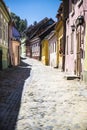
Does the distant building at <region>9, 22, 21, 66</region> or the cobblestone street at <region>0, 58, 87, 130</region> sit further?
the distant building at <region>9, 22, 21, 66</region>

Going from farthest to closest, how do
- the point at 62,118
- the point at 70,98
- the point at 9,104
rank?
the point at 70,98
the point at 9,104
the point at 62,118

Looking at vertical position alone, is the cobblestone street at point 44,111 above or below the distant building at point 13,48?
below

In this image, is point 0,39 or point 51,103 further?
point 0,39

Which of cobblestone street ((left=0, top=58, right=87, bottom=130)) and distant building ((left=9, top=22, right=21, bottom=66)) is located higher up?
distant building ((left=9, top=22, right=21, bottom=66))

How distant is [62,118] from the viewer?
6660 mm

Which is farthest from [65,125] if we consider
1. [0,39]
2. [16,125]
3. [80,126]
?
[0,39]

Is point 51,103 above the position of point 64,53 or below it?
below

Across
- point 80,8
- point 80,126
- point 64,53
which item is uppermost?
point 80,8

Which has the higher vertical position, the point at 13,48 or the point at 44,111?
the point at 13,48

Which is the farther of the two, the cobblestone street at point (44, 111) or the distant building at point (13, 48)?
the distant building at point (13, 48)

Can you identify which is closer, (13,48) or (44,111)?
(44,111)

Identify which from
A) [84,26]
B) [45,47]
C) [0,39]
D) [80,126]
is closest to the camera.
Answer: [80,126]

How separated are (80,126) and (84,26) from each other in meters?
8.82

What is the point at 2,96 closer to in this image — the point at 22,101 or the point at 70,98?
the point at 22,101
